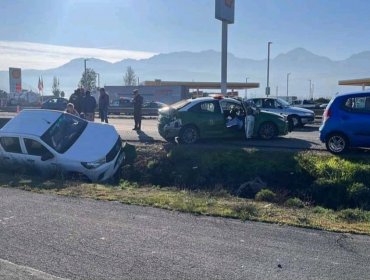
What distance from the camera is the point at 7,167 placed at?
12.5 m

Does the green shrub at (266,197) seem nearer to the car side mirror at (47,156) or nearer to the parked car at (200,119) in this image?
the parked car at (200,119)

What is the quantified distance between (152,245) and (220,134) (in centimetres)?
1022

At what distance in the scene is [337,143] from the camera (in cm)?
1284

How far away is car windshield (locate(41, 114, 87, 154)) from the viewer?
12511 mm

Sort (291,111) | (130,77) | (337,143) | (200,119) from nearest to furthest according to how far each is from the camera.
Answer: (337,143) → (200,119) → (291,111) → (130,77)

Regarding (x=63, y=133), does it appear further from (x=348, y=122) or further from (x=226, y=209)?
(x=348, y=122)

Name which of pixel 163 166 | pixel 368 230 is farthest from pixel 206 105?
pixel 368 230

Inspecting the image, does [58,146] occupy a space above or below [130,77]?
below

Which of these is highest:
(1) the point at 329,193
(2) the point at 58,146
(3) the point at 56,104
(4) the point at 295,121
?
(3) the point at 56,104

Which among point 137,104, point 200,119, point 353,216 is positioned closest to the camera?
point 353,216

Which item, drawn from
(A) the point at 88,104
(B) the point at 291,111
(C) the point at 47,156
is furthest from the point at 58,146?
(B) the point at 291,111

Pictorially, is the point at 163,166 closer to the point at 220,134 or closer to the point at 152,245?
the point at 220,134

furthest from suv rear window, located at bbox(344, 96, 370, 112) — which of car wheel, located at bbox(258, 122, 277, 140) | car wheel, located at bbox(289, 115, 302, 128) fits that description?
car wheel, located at bbox(289, 115, 302, 128)

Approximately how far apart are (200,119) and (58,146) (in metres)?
4.92
